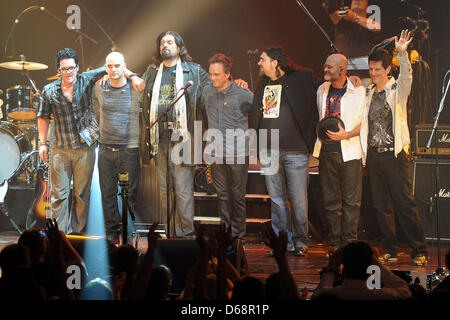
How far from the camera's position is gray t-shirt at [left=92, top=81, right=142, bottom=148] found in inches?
288

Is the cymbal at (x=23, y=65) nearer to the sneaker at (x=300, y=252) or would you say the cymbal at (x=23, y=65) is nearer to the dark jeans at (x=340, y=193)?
the dark jeans at (x=340, y=193)

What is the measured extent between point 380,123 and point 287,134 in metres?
1.12

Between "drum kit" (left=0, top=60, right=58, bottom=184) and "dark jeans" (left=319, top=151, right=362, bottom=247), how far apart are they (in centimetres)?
468

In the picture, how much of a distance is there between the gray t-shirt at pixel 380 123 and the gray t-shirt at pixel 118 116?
9.61 ft

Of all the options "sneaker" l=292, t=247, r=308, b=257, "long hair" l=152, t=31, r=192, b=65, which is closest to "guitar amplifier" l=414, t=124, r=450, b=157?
"sneaker" l=292, t=247, r=308, b=257

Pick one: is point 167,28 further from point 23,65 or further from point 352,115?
point 352,115

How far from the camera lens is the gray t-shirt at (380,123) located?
6.48m

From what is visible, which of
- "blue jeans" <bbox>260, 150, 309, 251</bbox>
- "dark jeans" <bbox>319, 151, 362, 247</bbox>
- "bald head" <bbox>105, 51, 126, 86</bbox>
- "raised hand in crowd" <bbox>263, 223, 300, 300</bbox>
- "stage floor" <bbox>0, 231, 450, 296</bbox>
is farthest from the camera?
"bald head" <bbox>105, 51, 126, 86</bbox>

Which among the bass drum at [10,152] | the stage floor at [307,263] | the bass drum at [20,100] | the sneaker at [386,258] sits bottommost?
the stage floor at [307,263]

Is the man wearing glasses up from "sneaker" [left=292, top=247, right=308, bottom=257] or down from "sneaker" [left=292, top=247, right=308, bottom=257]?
up

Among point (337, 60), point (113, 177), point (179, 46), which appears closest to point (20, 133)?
point (113, 177)

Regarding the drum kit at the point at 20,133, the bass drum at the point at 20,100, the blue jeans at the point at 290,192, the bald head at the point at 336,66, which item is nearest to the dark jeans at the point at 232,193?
the blue jeans at the point at 290,192

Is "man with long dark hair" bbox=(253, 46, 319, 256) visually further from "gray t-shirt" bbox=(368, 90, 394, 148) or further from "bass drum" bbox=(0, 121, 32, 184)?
"bass drum" bbox=(0, 121, 32, 184)

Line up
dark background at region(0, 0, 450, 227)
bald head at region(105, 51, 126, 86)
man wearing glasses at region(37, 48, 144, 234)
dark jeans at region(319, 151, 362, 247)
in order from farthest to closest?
dark background at region(0, 0, 450, 227)
man wearing glasses at region(37, 48, 144, 234)
bald head at region(105, 51, 126, 86)
dark jeans at region(319, 151, 362, 247)
